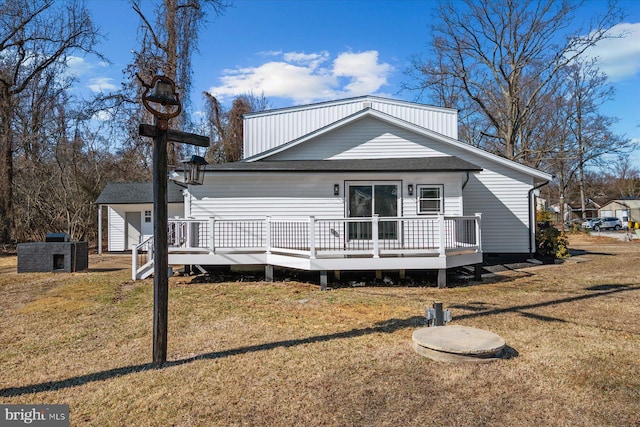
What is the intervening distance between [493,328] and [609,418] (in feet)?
7.79

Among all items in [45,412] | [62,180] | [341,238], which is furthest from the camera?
[62,180]

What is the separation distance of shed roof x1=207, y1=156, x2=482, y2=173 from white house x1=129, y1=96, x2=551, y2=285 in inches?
1.2

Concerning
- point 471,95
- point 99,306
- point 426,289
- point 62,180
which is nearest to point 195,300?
point 99,306

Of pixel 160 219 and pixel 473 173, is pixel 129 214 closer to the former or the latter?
pixel 473 173

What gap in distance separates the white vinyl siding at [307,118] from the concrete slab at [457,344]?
11236 mm

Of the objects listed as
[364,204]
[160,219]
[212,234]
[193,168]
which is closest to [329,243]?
[364,204]

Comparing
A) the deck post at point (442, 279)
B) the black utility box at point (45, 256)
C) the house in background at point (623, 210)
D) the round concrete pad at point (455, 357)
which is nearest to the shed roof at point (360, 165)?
the deck post at point (442, 279)

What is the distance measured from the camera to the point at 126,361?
4320 mm

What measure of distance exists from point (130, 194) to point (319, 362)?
17703 mm

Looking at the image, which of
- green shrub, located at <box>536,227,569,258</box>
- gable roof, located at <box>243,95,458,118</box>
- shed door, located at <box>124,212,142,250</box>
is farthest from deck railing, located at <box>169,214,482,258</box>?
shed door, located at <box>124,212,142,250</box>

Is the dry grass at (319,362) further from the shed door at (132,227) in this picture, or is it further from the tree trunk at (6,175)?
the tree trunk at (6,175)

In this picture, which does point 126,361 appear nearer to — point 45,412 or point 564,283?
point 45,412

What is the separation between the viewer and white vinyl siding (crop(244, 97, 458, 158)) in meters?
14.8

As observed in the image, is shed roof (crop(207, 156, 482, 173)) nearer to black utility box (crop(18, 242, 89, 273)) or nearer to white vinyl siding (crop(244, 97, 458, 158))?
white vinyl siding (crop(244, 97, 458, 158))
